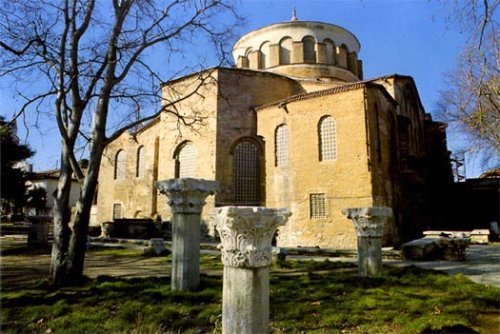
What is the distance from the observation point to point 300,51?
27.0 metres

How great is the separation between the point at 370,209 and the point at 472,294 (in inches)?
106

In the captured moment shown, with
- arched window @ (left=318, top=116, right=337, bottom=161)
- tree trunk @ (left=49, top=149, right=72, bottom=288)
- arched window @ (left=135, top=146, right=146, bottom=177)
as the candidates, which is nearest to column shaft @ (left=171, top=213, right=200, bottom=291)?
tree trunk @ (left=49, top=149, right=72, bottom=288)

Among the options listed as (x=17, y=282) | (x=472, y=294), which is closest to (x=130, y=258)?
(x=17, y=282)

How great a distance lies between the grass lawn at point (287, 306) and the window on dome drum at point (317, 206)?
995cm

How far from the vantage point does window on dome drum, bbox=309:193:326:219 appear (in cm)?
1848

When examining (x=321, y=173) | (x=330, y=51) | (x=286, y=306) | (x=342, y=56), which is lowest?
(x=286, y=306)

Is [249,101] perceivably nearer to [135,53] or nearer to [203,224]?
[203,224]

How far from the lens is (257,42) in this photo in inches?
1124

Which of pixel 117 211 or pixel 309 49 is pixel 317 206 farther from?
pixel 117 211

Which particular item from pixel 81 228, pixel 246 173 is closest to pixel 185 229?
pixel 81 228

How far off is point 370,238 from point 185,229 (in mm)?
4451

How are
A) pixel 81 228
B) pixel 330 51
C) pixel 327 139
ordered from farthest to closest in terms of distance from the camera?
pixel 330 51
pixel 327 139
pixel 81 228

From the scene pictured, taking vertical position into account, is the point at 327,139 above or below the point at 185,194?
above

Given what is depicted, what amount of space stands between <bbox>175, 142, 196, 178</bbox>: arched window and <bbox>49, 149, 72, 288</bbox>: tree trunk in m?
13.6
